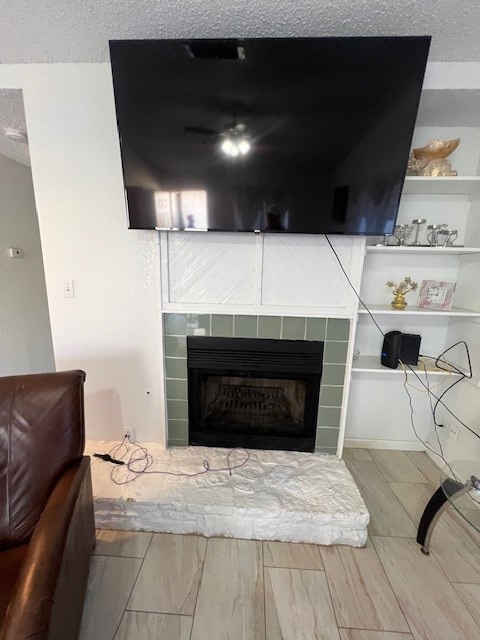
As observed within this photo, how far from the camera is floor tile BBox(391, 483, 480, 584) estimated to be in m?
1.33

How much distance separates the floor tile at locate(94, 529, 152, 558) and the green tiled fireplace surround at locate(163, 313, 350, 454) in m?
0.74

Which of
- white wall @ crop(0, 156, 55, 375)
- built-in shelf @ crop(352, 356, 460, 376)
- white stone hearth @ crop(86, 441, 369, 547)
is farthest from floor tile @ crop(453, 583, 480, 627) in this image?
white wall @ crop(0, 156, 55, 375)

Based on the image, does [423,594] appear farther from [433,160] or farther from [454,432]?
[433,160]

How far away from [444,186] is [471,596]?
2.05 meters

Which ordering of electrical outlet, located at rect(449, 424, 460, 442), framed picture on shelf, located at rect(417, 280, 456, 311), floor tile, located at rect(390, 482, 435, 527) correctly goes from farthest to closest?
electrical outlet, located at rect(449, 424, 460, 442) < framed picture on shelf, located at rect(417, 280, 456, 311) < floor tile, located at rect(390, 482, 435, 527)

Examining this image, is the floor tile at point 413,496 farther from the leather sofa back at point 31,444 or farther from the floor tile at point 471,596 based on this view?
the leather sofa back at point 31,444

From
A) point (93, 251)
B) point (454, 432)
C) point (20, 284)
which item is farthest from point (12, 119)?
point (454, 432)

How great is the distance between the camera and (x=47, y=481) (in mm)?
1057

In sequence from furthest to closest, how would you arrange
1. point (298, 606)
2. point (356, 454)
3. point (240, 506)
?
1. point (356, 454)
2. point (240, 506)
3. point (298, 606)

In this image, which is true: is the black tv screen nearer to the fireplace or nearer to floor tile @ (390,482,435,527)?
the fireplace

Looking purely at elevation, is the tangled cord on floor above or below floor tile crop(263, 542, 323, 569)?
above

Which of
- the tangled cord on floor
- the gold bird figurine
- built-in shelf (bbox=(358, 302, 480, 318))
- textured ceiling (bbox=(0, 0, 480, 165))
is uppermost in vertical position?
textured ceiling (bbox=(0, 0, 480, 165))

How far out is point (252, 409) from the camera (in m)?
1.96

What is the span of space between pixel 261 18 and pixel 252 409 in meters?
2.07
